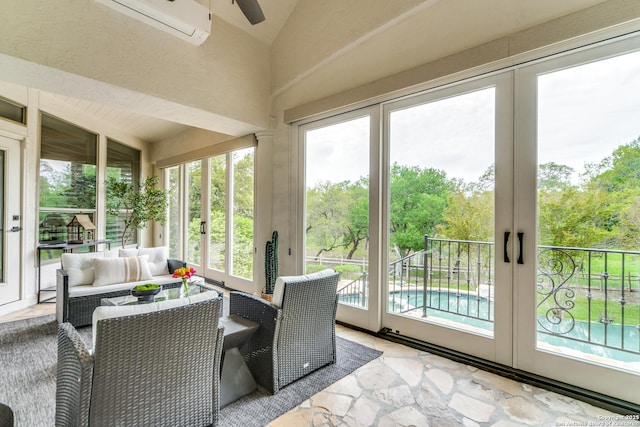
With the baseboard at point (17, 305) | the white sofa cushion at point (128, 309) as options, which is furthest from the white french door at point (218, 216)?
the white sofa cushion at point (128, 309)

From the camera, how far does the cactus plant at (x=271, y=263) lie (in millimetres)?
3721

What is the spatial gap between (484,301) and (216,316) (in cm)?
216

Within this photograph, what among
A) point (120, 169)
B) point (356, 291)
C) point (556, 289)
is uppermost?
point (120, 169)

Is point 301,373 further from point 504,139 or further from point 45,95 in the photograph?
point 45,95

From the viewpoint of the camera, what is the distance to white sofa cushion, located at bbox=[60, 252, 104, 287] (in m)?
3.17

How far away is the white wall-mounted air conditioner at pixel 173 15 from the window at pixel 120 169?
12.4 feet

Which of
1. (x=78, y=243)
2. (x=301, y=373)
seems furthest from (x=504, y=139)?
(x=78, y=243)

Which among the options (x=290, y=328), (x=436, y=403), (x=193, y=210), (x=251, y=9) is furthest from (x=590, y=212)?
(x=193, y=210)

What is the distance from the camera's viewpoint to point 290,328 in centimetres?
202

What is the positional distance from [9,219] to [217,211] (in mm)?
2530

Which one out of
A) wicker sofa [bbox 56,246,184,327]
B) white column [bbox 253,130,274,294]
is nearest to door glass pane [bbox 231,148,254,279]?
white column [bbox 253,130,274,294]

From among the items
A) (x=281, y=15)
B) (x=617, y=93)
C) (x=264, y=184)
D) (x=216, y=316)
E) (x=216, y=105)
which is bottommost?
(x=216, y=316)

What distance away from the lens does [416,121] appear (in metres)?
2.80

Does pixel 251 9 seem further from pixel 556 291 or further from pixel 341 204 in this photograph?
pixel 556 291
